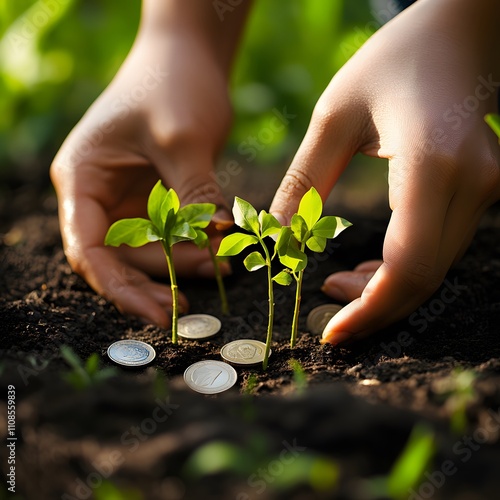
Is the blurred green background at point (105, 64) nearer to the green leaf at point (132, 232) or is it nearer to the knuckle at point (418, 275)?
the green leaf at point (132, 232)

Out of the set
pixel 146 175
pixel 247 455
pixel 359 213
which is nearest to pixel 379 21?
pixel 359 213

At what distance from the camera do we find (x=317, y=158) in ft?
5.67

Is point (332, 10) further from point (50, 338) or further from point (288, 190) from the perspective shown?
point (50, 338)

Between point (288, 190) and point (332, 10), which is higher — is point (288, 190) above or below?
below

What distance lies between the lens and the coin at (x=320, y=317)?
73.1 inches

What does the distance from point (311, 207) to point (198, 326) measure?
60 centimetres

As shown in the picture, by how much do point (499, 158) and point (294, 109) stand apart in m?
2.39

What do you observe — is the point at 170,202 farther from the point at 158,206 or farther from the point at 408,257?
the point at 408,257

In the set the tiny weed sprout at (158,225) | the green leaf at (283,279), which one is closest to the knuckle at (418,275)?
the green leaf at (283,279)

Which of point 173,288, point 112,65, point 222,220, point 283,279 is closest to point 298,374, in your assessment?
point 283,279

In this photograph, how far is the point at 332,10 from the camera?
379 centimetres

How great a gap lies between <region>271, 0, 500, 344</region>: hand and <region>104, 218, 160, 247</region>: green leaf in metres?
0.37

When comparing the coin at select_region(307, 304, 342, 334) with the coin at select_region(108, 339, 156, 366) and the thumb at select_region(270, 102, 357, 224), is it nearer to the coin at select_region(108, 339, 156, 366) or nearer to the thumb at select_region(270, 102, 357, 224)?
the thumb at select_region(270, 102, 357, 224)

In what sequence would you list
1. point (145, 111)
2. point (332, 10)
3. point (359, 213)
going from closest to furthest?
point (145, 111) < point (359, 213) < point (332, 10)
